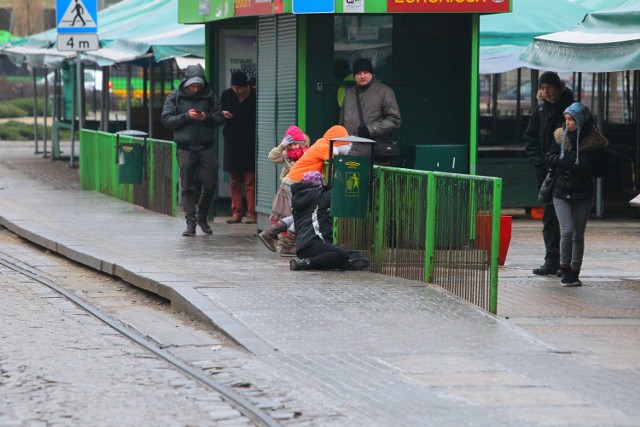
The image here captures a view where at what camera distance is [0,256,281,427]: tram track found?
7.21 metres

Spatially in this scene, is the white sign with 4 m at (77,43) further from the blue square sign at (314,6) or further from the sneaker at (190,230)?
the blue square sign at (314,6)

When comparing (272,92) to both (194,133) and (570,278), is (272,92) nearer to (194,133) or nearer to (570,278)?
(194,133)

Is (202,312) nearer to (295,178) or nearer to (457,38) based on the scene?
(295,178)

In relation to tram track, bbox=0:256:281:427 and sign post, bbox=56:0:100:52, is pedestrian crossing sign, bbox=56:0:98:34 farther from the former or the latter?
tram track, bbox=0:256:281:427

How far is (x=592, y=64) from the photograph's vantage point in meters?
14.1

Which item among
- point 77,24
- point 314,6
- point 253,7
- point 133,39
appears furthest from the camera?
point 133,39

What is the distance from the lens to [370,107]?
548 inches

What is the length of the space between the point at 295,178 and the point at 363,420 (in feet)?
21.5

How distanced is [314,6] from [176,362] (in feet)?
20.5

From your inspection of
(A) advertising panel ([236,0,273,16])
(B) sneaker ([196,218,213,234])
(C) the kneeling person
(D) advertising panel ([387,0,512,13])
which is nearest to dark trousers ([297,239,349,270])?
(C) the kneeling person

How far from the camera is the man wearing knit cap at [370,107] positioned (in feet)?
45.5

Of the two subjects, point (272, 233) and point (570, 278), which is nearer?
point (570, 278)

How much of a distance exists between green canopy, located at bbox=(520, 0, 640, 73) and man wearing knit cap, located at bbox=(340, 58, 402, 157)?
1721 mm

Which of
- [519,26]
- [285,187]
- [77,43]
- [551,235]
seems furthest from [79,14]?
[551,235]
